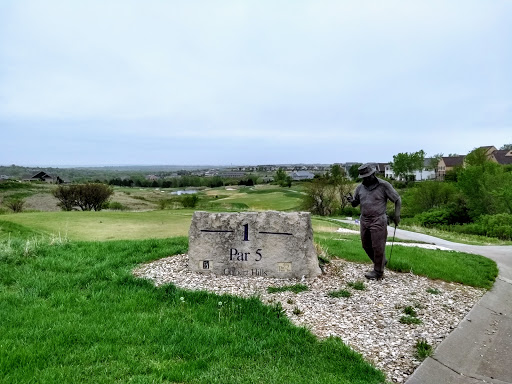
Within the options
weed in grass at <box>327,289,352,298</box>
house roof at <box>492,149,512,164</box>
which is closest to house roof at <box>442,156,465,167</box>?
house roof at <box>492,149,512,164</box>

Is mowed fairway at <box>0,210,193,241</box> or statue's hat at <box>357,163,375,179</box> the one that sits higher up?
statue's hat at <box>357,163,375,179</box>

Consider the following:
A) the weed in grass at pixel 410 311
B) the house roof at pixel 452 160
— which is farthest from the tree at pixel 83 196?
the house roof at pixel 452 160

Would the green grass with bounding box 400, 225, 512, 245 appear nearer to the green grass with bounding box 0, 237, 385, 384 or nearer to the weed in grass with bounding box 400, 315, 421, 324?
the weed in grass with bounding box 400, 315, 421, 324

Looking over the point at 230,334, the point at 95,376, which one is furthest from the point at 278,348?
the point at 95,376

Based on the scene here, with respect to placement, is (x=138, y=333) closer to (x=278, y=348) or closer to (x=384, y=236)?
(x=278, y=348)

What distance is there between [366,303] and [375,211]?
6.46 feet

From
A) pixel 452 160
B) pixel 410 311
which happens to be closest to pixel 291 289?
pixel 410 311

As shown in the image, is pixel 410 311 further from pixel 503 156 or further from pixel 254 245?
pixel 503 156

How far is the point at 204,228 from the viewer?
324 inches

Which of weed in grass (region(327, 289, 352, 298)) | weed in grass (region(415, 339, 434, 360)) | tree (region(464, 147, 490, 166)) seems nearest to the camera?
weed in grass (region(415, 339, 434, 360))

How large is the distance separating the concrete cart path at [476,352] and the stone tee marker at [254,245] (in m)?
2.93

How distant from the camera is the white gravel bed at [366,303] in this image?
5.21 metres

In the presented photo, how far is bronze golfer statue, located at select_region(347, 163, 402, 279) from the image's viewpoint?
7754 mm

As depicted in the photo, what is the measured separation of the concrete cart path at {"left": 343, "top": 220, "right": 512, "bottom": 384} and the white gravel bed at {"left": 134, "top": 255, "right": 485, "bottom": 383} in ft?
0.49
